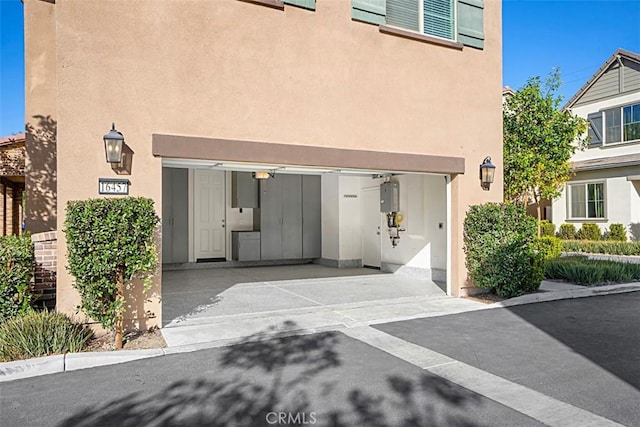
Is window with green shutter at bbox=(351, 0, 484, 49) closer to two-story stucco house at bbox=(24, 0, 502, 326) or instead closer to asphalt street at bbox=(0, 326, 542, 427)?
two-story stucco house at bbox=(24, 0, 502, 326)

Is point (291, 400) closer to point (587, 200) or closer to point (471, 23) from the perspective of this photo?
point (471, 23)

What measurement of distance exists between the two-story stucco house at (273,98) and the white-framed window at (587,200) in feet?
41.1

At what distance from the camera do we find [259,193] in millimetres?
14023

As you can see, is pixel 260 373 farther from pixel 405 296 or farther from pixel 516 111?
pixel 516 111

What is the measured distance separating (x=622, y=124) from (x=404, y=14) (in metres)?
16.0

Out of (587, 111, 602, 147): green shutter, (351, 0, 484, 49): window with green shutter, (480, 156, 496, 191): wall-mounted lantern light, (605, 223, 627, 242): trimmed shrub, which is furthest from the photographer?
(587, 111, 602, 147): green shutter

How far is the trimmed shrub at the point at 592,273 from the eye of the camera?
33.3 feet

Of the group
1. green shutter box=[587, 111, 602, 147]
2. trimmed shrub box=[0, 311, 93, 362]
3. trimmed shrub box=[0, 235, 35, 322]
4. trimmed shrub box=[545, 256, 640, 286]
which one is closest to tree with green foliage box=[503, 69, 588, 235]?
trimmed shrub box=[545, 256, 640, 286]

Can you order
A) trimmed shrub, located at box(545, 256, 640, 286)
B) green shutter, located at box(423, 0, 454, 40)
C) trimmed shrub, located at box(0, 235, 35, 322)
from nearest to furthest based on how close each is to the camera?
trimmed shrub, located at box(0, 235, 35, 322)
green shutter, located at box(423, 0, 454, 40)
trimmed shrub, located at box(545, 256, 640, 286)

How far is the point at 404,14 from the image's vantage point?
8.36 metres

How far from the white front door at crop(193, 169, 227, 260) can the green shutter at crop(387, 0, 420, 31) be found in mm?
7884

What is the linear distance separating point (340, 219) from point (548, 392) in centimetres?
946

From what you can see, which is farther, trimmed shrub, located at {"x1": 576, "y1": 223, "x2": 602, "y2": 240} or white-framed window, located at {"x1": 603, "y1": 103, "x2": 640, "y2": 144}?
white-framed window, located at {"x1": 603, "y1": 103, "x2": 640, "y2": 144}

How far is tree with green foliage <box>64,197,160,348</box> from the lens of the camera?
5.43m
